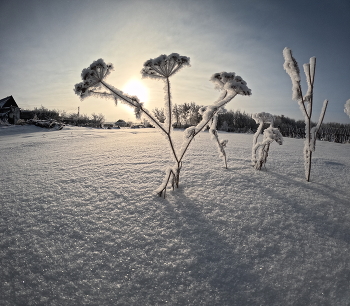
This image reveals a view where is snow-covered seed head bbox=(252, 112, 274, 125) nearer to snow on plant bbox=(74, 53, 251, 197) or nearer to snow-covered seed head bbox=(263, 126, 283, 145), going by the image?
snow-covered seed head bbox=(263, 126, 283, 145)

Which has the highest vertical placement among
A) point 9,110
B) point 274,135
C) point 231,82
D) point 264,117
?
point 9,110

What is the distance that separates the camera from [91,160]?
7.63ft

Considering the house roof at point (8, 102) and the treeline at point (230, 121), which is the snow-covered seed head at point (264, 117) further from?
the house roof at point (8, 102)

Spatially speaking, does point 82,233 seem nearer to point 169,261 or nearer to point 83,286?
point 83,286

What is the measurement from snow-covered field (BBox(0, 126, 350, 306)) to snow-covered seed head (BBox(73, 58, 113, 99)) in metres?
0.78

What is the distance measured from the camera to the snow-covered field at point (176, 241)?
72 centimetres

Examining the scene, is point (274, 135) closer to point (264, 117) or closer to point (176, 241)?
point (264, 117)

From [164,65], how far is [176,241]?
1.08 m

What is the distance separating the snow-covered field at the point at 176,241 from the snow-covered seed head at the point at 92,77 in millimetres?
782

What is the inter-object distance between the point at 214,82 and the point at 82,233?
1.39 m

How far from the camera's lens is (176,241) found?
0.96 metres

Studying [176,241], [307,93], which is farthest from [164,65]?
[307,93]

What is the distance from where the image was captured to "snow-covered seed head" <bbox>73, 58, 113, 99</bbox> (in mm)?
1187

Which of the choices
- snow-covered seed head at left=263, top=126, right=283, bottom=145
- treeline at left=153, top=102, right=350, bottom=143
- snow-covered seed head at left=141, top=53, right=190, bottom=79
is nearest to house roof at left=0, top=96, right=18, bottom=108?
treeline at left=153, top=102, right=350, bottom=143
